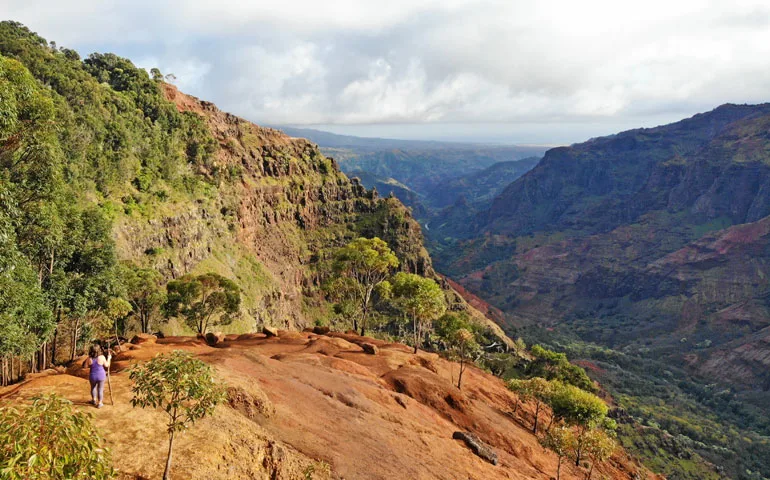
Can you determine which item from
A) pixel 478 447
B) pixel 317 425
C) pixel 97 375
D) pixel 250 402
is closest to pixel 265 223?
pixel 478 447

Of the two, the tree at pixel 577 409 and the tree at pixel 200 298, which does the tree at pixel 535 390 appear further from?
the tree at pixel 200 298

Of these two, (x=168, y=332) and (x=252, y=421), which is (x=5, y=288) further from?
(x=168, y=332)

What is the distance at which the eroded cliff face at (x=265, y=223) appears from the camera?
71075 mm

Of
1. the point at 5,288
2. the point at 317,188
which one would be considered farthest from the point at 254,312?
the point at 5,288

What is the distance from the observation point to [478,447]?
29.9 metres

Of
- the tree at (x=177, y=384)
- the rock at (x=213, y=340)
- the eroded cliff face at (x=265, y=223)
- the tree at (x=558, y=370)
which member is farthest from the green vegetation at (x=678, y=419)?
the tree at (x=177, y=384)

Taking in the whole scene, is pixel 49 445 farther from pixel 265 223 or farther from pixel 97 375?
pixel 265 223

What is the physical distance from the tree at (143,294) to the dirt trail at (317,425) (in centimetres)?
846

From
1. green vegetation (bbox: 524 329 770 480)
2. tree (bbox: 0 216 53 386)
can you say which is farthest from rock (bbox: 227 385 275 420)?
green vegetation (bbox: 524 329 770 480)

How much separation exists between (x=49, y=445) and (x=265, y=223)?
97.0 metres

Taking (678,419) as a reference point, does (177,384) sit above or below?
above

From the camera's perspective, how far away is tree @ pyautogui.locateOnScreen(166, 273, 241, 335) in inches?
2133

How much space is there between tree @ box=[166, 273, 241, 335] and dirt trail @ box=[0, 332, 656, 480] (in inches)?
407

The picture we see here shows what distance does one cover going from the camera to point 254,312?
8056cm
